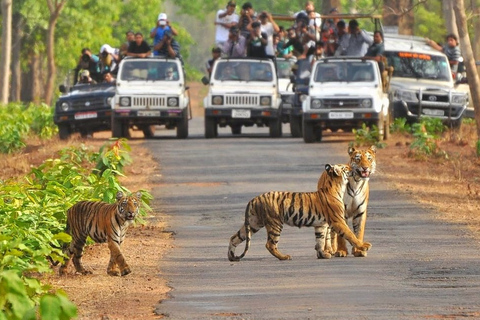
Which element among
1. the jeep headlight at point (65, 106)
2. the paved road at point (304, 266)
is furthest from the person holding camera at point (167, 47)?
the paved road at point (304, 266)

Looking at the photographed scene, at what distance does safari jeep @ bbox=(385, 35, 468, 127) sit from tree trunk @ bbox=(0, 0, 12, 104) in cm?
1517

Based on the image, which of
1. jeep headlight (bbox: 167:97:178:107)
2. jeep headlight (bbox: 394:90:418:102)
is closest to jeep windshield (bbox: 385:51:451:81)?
jeep headlight (bbox: 394:90:418:102)

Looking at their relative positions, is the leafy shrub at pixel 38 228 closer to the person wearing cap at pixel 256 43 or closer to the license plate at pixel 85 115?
the license plate at pixel 85 115

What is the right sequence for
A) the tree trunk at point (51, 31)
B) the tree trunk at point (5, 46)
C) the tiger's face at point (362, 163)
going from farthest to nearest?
the tree trunk at point (51, 31) < the tree trunk at point (5, 46) < the tiger's face at point (362, 163)

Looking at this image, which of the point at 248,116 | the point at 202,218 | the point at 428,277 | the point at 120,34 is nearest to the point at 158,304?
the point at 428,277

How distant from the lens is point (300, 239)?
52.9ft

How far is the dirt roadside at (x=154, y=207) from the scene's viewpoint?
11656 millimetres

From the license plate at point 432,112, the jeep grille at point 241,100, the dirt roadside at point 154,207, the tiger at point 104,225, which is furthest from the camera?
the license plate at point 432,112

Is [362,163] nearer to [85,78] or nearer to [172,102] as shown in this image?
[172,102]

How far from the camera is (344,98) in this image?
31.0 meters

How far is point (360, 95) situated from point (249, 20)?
178 inches

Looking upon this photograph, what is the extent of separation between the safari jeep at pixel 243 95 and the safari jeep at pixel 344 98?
5.79ft

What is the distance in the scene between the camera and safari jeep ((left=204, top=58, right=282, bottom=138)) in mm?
33250

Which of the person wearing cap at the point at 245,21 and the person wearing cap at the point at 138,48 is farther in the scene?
the person wearing cap at the point at 138,48
